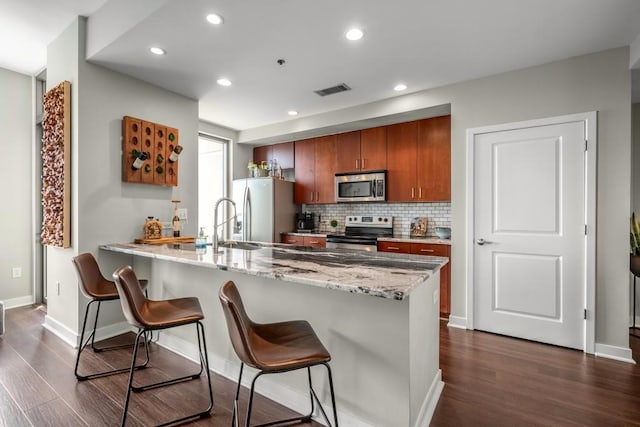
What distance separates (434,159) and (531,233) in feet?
4.56

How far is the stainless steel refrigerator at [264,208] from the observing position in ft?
15.9

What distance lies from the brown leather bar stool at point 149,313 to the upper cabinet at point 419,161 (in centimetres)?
301

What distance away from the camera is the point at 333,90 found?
144 inches

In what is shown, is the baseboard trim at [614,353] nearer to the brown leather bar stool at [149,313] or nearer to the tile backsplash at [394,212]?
the tile backsplash at [394,212]

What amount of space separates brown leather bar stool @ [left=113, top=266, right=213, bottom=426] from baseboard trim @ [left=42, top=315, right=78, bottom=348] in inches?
48.4

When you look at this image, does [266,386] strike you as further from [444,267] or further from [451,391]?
[444,267]

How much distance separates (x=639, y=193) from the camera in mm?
3436

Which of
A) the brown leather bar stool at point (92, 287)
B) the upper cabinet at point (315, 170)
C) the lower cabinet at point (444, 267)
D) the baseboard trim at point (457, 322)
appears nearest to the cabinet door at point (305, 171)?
the upper cabinet at point (315, 170)

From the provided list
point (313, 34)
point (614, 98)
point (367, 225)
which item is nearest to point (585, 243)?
point (614, 98)

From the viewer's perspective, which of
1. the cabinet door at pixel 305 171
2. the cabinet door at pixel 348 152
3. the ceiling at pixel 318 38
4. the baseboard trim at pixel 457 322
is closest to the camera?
the ceiling at pixel 318 38

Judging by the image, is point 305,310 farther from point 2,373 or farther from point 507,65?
point 507,65

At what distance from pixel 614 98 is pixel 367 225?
9.83 ft

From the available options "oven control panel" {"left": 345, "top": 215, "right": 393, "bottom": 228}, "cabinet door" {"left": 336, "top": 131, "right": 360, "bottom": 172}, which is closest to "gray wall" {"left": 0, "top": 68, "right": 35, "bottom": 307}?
"cabinet door" {"left": 336, "top": 131, "right": 360, "bottom": 172}

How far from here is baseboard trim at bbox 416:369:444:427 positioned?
1698 mm
